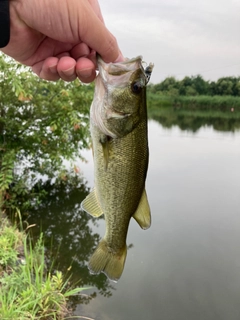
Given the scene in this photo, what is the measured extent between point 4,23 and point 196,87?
191 ft

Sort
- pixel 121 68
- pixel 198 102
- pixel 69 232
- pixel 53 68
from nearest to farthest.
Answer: pixel 121 68 → pixel 53 68 → pixel 69 232 → pixel 198 102

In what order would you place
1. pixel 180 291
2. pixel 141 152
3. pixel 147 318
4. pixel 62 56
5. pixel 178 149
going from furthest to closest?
pixel 178 149, pixel 180 291, pixel 147 318, pixel 62 56, pixel 141 152

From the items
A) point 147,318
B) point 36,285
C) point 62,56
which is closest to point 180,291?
point 147,318

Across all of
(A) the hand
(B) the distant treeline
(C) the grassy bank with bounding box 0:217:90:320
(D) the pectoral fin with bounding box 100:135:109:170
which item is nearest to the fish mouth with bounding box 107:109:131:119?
(D) the pectoral fin with bounding box 100:135:109:170

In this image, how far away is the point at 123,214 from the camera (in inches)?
71.7

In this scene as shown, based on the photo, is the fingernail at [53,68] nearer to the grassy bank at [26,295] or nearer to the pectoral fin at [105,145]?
the pectoral fin at [105,145]

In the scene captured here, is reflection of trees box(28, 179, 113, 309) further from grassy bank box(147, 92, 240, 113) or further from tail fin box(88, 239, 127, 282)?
grassy bank box(147, 92, 240, 113)

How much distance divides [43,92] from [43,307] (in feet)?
17.2

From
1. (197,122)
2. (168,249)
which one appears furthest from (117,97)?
(197,122)

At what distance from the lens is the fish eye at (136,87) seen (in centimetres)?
166

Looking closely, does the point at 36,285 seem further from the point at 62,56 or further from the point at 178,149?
the point at 178,149

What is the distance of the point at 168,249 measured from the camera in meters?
6.82

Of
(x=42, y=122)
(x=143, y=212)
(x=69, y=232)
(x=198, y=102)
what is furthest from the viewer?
(x=198, y=102)

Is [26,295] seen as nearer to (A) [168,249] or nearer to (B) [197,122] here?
(A) [168,249]
